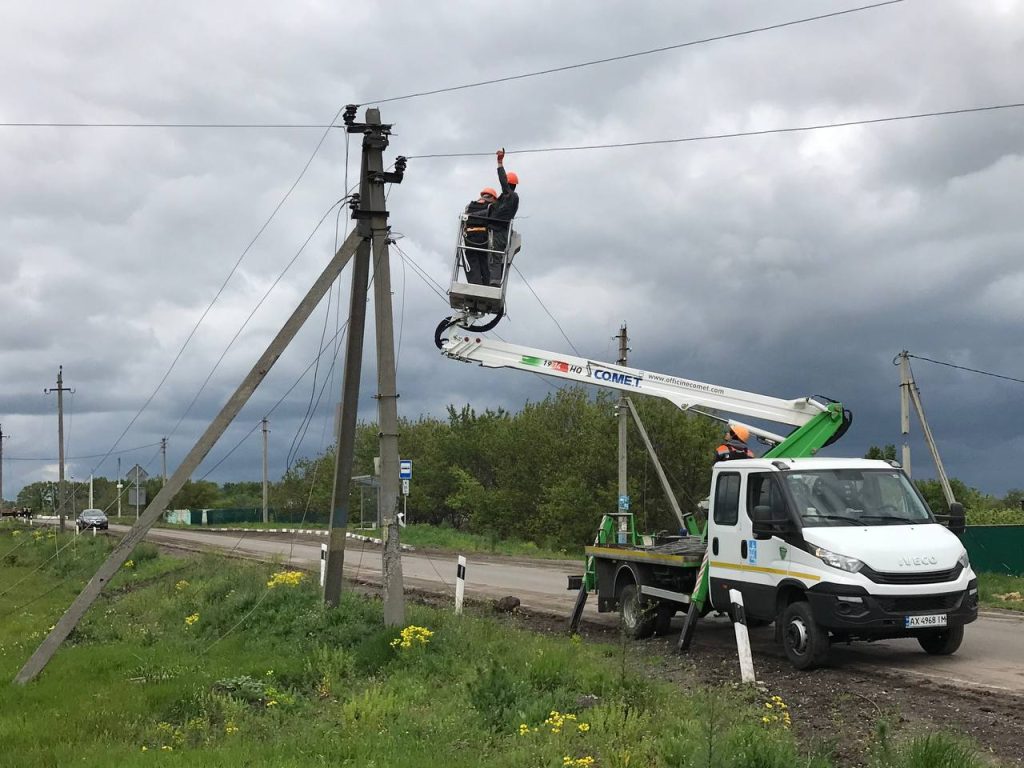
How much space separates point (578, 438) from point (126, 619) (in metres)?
41.9

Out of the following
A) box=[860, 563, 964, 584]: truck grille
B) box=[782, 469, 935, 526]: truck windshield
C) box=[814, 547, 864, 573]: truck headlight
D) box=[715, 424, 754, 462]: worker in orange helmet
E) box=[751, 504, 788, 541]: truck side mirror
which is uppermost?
box=[715, 424, 754, 462]: worker in orange helmet

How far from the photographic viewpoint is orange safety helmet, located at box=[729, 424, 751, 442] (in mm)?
13164

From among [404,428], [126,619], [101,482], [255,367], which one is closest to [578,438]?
[404,428]

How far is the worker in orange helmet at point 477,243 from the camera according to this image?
13891mm

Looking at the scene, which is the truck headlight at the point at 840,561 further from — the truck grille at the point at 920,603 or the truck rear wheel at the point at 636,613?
the truck rear wheel at the point at 636,613

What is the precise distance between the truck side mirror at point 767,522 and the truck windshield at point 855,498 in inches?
9.6

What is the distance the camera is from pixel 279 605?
579 inches

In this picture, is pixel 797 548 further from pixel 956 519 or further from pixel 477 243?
pixel 477 243

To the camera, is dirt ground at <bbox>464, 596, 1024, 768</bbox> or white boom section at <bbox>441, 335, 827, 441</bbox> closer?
dirt ground at <bbox>464, 596, 1024, 768</bbox>

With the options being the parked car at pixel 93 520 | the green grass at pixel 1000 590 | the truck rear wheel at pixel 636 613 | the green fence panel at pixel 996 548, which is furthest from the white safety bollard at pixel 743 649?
the parked car at pixel 93 520

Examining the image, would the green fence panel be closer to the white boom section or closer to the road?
the road

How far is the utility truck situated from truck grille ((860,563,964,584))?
0.5 inches

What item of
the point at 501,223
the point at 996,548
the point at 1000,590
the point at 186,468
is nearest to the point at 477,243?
the point at 501,223

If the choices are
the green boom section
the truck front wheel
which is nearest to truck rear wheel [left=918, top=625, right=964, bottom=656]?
the truck front wheel
